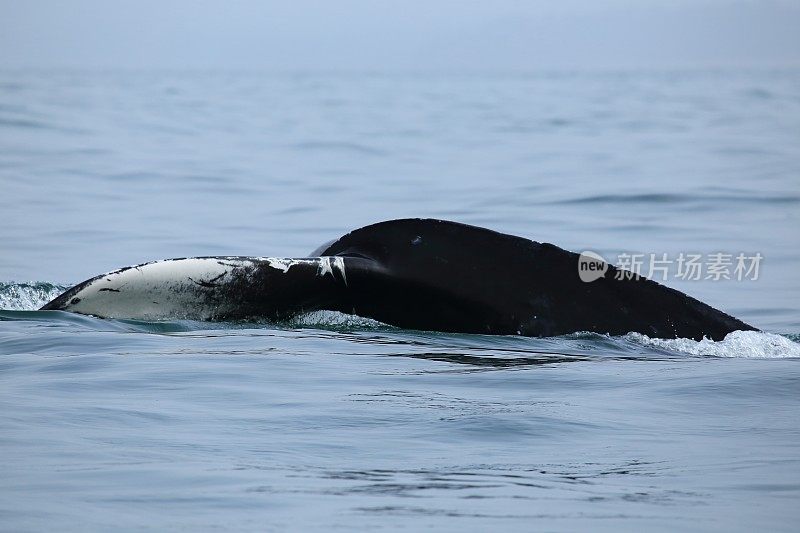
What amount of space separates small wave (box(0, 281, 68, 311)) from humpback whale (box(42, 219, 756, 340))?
1.71m

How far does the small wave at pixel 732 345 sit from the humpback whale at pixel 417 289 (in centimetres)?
5

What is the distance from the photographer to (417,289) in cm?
785

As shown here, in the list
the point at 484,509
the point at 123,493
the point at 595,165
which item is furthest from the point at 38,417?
the point at 595,165

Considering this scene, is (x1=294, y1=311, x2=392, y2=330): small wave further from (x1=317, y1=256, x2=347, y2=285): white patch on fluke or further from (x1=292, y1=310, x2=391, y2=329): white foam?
(x1=317, y1=256, x2=347, y2=285): white patch on fluke

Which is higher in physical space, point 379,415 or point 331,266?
point 331,266

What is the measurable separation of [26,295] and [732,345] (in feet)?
16.3

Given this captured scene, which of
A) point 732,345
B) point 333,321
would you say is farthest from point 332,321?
point 732,345

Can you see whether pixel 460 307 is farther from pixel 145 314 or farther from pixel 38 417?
pixel 38 417

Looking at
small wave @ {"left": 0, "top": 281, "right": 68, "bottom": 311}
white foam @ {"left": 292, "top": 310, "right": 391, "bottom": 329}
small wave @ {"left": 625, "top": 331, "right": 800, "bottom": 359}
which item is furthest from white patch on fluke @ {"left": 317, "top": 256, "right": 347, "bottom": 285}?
small wave @ {"left": 0, "top": 281, "right": 68, "bottom": 311}

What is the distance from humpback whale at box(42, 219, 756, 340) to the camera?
25.3 feet

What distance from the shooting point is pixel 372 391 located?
700cm

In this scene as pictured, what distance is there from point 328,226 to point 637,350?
1075cm

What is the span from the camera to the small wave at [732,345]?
8.14 m

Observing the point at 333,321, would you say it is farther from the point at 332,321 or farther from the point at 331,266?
the point at 331,266
